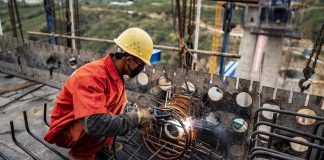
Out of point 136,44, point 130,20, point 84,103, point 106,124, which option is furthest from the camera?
point 130,20

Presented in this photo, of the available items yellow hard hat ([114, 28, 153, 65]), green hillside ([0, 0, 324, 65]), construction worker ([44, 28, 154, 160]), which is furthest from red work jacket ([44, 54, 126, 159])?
green hillside ([0, 0, 324, 65])

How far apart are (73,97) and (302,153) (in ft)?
12.0

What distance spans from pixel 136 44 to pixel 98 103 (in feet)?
2.73

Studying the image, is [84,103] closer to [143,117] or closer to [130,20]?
[143,117]

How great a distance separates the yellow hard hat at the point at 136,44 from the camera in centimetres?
319

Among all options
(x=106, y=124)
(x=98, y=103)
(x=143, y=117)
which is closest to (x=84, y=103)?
(x=98, y=103)

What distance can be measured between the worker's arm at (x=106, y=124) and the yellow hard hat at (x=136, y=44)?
0.72m

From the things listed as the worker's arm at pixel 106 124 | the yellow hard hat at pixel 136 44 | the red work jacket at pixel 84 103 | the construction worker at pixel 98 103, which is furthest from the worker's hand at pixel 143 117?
the yellow hard hat at pixel 136 44

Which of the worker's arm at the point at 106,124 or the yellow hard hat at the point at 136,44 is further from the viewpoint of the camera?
the yellow hard hat at the point at 136,44

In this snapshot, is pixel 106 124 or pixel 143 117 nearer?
pixel 106 124

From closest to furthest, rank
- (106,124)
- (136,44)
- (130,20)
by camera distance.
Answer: (106,124), (136,44), (130,20)

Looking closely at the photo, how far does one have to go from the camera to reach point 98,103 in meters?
2.84

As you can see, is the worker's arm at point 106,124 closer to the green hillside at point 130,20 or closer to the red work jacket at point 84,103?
the red work jacket at point 84,103

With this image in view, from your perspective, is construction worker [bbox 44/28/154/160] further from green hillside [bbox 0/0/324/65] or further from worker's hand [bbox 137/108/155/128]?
green hillside [bbox 0/0/324/65]
